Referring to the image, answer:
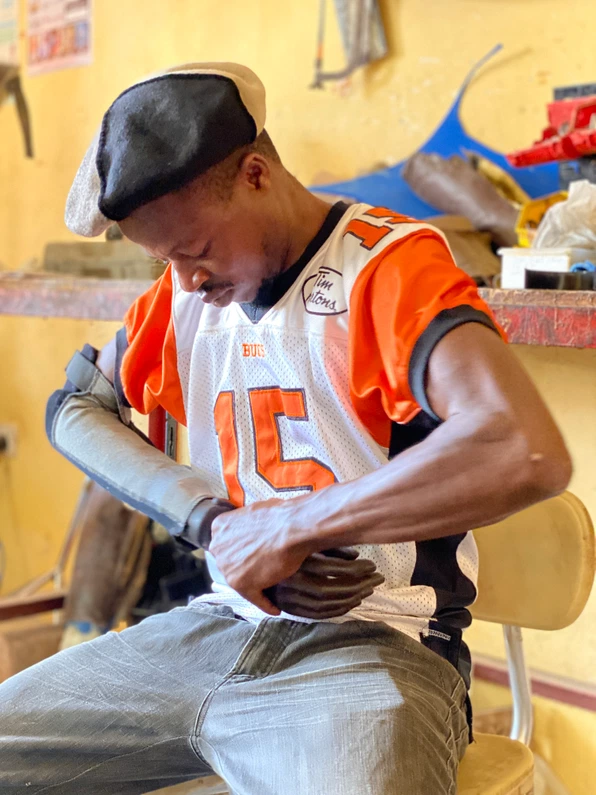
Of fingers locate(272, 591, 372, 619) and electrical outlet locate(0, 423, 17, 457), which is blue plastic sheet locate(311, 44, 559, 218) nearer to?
fingers locate(272, 591, 372, 619)

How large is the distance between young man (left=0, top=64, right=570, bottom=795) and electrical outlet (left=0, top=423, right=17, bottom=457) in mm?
1913

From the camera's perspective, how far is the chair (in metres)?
1.02

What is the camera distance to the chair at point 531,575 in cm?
102

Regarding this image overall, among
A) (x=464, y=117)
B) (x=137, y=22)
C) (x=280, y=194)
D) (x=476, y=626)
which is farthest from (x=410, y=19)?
(x=476, y=626)

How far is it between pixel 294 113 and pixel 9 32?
1.25 m

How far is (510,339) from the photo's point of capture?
4.05ft

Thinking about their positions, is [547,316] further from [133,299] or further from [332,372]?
[133,299]

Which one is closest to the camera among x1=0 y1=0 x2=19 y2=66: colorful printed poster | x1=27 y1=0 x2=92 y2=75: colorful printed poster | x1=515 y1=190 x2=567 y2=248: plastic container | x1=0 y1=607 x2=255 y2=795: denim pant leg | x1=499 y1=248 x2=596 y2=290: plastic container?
x1=0 y1=607 x2=255 y2=795: denim pant leg

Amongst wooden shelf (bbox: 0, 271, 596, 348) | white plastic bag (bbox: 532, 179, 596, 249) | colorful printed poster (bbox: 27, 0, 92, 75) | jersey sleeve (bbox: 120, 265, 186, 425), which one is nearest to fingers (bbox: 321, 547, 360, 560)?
jersey sleeve (bbox: 120, 265, 186, 425)

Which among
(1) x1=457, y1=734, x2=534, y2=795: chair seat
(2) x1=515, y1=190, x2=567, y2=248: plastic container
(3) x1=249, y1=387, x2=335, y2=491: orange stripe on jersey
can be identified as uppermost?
(2) x1=515, y1=190, x2=567, y2=248: plastic container

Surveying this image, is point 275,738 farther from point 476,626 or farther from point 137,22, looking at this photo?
point 137,22

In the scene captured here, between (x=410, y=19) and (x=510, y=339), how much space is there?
92 cm

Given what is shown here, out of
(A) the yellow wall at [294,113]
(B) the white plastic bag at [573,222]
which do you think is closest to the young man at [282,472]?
(B) the white plastic bag at [573,222]

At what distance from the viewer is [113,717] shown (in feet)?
3.05
